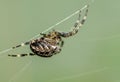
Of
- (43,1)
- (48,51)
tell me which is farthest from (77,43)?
(48,51)

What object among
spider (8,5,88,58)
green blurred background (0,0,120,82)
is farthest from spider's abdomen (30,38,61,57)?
green blurred background (0,0,120,82)

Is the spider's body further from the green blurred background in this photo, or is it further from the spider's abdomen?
the green blurred background

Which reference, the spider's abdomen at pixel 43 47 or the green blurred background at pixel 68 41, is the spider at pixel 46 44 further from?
the green blurred background at pixel 68 41

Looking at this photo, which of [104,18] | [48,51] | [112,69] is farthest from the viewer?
[104,18]

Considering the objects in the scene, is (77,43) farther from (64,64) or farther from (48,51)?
(48,51)

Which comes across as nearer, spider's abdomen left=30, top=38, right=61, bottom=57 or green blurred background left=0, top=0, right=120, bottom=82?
spider's abdomen left=30, top=38, right=61, bottom=57

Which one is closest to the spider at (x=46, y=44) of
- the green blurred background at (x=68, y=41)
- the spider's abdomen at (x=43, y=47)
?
the spider's abdomen at (x=43, y=47)

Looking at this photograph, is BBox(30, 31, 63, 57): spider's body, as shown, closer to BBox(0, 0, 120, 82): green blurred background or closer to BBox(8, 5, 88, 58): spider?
BBox(8, 5, 88, 58): spider
